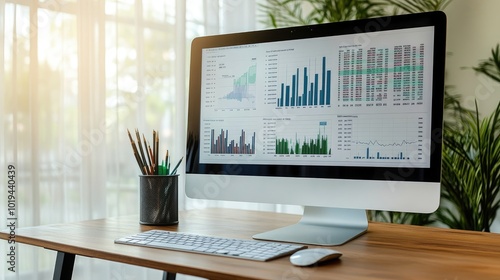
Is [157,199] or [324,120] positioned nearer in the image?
[324,120]

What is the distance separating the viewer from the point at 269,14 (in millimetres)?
2797

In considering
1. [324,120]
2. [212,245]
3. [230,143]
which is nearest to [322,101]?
[324,120]

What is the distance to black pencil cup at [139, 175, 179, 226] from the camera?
1.41 m

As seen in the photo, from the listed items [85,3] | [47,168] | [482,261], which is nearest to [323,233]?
[482,261]

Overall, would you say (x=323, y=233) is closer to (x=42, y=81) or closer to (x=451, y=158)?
(x=42, y=81)

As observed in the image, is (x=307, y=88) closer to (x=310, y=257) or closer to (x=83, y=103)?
(x=310, y=257)

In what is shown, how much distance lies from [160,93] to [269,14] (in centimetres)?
72

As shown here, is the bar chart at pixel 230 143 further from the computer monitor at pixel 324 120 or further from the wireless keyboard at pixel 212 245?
the wireless keyboard at pixel 212 245

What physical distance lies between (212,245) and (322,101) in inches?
16.1

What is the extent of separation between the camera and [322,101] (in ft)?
4.20

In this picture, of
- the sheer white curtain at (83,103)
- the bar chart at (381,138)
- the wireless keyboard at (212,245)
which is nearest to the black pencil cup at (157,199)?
the wireless keyboard at (212,245)

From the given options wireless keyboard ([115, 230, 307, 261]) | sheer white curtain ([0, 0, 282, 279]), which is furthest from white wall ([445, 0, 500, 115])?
wireless keyboard ([115, 230, 307, 261])

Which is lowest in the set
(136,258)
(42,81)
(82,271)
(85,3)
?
(82,271)

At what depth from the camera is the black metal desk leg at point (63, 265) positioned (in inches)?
49.0
